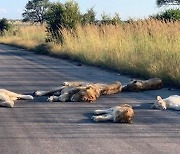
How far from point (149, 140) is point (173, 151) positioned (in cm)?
65

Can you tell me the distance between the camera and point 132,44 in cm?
1986

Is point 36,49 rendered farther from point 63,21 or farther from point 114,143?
point 114,143

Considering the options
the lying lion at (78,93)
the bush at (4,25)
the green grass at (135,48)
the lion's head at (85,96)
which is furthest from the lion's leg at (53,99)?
the bush at (4,25)

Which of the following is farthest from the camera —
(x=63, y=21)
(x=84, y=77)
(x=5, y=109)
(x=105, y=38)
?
(x=63, y=21)

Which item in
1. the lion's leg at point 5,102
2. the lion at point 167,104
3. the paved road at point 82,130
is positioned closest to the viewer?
the paved road at point 82,130

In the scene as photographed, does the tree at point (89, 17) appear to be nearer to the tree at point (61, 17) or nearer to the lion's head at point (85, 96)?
the tree at point (61, 17)

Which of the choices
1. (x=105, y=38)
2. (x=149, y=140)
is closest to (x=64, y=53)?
(x=105, y=38)

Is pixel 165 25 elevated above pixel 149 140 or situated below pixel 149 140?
above

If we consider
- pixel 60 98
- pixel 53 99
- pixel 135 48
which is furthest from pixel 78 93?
pixel 135 48

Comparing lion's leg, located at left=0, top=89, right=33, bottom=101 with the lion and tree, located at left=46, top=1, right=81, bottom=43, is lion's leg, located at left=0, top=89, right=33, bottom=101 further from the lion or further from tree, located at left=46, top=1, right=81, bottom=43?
tree, located at left=46, top=1, right=81, bottom=43

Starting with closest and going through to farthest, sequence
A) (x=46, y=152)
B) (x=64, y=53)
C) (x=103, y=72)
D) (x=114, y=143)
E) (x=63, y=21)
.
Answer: (x=46, y=152) → (x=114, y=143) → (x=103, y=72) → (x=64, y=53) → (x=63, y=21)

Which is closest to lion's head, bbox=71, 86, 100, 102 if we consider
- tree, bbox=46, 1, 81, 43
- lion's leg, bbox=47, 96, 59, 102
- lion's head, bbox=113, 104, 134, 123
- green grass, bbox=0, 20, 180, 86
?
lion's leg, bbox=47, 96, 59, 102

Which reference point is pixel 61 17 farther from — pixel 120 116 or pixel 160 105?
pixel 120 116

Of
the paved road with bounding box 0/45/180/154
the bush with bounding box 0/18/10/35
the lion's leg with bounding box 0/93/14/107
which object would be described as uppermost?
the lion's leg with bounding box 0/93/14/107
